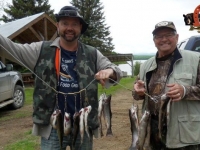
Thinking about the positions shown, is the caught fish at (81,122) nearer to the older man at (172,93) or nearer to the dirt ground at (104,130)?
the older man at (172,93)

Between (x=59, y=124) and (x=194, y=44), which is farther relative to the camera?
(x=194, y=44)

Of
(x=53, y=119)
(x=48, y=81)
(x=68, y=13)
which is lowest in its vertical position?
(x=53, y=119)

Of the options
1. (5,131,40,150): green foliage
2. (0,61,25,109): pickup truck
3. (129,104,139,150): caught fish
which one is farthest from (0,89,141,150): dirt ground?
(129,104,139,150): caught fish

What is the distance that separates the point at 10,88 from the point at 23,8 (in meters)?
26.6

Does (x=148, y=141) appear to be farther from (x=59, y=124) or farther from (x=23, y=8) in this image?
(x=23, y=8)

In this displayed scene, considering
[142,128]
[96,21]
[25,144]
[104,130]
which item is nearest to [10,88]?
[25,144]

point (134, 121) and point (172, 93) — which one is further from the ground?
point (172, 93)

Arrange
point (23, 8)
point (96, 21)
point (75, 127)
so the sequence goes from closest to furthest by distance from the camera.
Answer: point (75, 127) → point (23, 8) → point (96, 21)

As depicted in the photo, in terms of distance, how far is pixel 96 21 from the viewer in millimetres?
41656

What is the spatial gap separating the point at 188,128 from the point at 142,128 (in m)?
0.55

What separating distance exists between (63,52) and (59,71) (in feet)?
0.84

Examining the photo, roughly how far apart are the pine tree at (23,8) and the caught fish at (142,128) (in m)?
31.8

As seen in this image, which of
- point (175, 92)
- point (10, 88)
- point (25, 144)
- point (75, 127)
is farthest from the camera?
point (10, 88)

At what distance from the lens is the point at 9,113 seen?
406 inches
